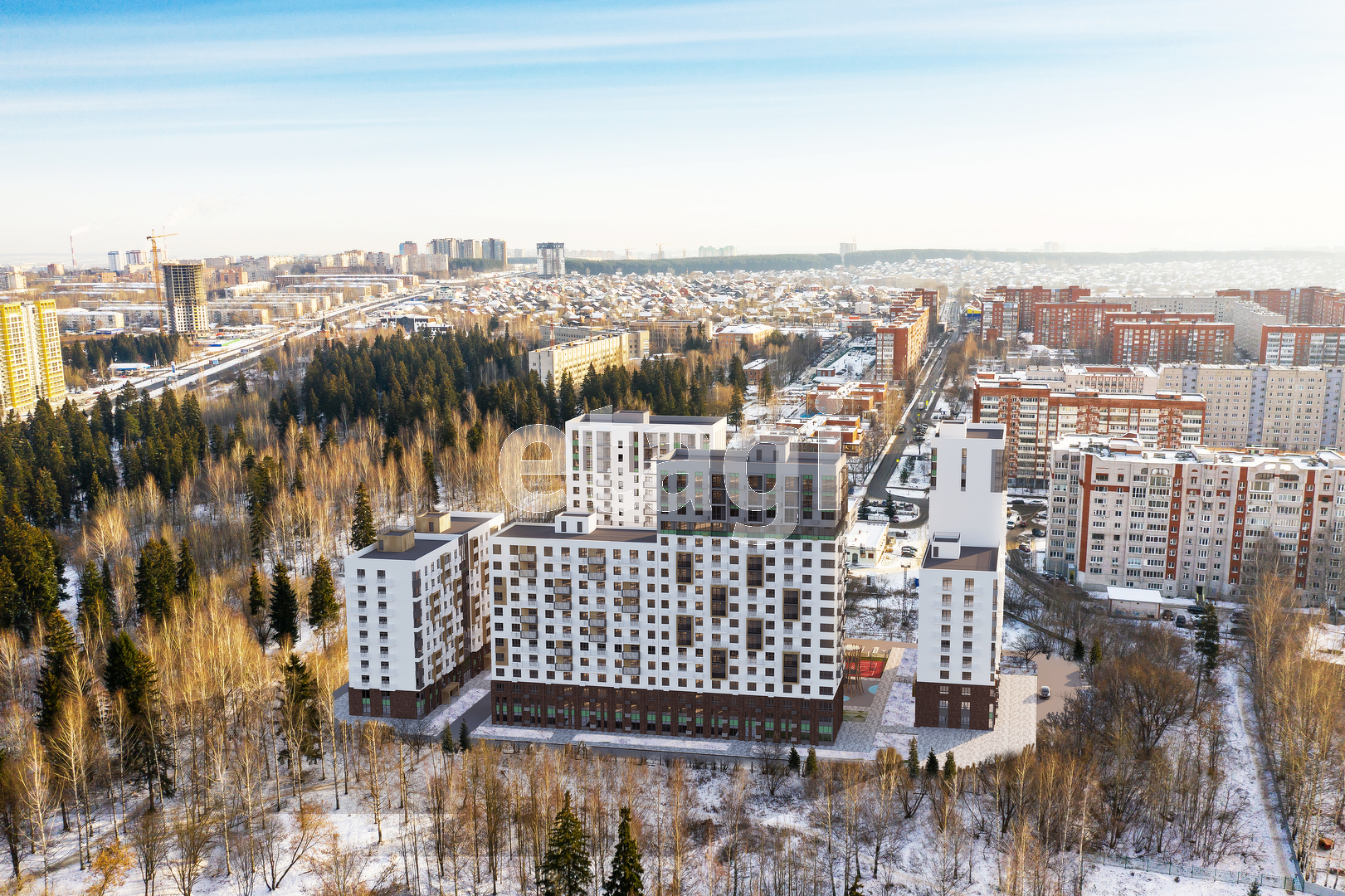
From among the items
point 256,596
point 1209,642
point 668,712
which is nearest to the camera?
point 668,712

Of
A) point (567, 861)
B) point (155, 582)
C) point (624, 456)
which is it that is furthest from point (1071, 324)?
point (567, 861)

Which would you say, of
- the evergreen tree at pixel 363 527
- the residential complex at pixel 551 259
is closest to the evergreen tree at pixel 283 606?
the evergreen tree at pixel 363 527

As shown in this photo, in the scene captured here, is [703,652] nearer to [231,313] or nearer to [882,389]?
[882,389]

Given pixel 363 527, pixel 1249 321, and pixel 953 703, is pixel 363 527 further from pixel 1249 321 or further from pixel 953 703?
pixel 1249 321

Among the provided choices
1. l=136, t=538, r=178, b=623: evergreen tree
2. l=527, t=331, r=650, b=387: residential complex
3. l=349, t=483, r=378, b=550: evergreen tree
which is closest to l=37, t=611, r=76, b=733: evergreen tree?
l=136, t=538, r=178, b=623: evergreen tree

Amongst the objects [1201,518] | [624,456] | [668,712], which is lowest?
[668,712]

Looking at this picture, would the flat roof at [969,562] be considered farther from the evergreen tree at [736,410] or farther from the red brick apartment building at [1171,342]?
the red brick apartment building at [1171,342]

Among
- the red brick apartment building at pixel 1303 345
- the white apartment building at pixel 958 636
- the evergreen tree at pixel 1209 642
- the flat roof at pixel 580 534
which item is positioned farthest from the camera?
the red brick apartment building at pixel 1303 345
